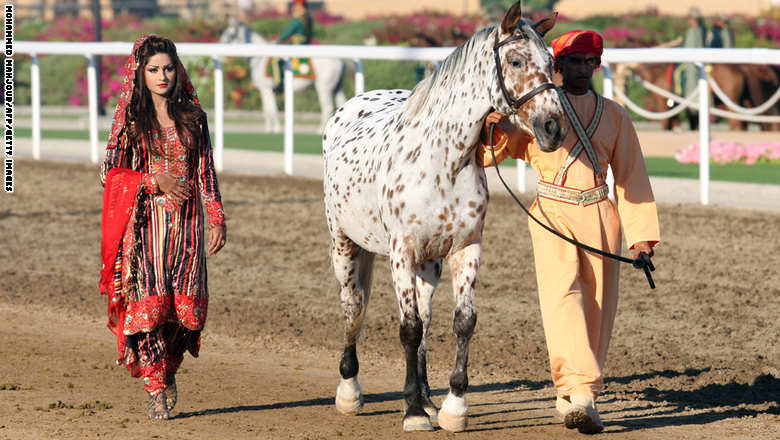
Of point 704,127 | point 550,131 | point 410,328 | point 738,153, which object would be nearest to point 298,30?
point 738,153

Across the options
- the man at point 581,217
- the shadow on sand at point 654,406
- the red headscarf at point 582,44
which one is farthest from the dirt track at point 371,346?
the red headscarf at point 582,44

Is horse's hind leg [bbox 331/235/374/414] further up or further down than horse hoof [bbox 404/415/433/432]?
further up

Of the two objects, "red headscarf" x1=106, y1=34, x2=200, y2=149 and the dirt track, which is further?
the dirt track

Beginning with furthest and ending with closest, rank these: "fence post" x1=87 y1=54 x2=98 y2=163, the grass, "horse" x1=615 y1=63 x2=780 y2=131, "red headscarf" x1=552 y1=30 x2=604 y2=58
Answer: "horse" x1=615 y1=63 x2=780 y2=131, "fence post" x1=87 y1=54 x2=98 y2=163, the grass, "red headscarf" x1=552 y1=30 x2=604 y2=58

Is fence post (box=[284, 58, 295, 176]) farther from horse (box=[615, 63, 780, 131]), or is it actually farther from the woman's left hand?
the woman's left hand

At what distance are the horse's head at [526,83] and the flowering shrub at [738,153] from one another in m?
11.8

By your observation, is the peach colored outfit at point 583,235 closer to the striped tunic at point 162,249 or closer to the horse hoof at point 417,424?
the horse hoof at point 417,424

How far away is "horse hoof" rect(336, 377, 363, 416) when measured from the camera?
6.27m

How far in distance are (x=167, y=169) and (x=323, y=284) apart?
3.82 meters

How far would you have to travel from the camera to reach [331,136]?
707 cm

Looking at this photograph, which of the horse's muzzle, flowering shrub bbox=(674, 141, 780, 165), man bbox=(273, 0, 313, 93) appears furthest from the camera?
man bbox=(273, 0, 313, 93)

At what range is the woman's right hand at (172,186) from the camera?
19.4 ft

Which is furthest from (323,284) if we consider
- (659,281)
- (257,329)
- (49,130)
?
(49,130)

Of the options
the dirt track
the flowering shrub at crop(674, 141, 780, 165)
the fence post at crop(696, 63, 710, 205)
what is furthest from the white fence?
the flowering shrub at crop(674, 141, 780, 165)
